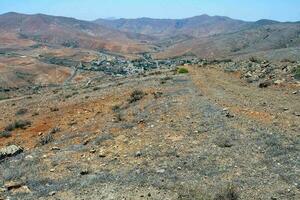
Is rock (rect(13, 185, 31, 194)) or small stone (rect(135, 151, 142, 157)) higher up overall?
small stone (rect(135, 151, 142, 157))

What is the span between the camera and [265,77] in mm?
32438

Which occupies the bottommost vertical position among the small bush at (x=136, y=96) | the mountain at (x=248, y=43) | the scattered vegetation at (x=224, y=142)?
the mountain at (x=248, y=43)

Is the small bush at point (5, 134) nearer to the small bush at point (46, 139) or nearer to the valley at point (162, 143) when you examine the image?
the valley at point (162, 143)

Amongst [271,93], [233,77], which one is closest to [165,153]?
[271,93]

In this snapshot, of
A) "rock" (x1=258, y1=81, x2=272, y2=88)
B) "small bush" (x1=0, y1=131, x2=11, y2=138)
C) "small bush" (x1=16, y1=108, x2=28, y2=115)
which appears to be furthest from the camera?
"small bush" (x1=16, y1=108, x2=28, y2=115)

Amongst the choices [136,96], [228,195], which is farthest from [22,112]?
[228,195]

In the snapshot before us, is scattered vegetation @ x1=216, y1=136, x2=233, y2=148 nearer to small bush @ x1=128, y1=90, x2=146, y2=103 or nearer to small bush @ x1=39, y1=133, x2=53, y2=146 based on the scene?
small bush @ x1=39, y1=133, x2=53, y2=146

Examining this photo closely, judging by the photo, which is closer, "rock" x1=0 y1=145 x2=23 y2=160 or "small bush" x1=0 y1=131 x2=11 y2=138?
"rock" x1=0 y1=145 x2=23 y2=160

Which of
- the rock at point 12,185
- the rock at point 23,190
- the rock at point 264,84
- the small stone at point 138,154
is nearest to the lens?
the rock at point 23,190

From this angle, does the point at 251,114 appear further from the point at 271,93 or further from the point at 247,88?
the point at 247,88

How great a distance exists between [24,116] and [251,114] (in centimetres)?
1461

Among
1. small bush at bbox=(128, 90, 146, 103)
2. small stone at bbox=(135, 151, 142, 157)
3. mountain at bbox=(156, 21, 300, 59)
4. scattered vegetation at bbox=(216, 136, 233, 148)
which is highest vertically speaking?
scattered vegetation at bbox=(216, 136, 233, 148)

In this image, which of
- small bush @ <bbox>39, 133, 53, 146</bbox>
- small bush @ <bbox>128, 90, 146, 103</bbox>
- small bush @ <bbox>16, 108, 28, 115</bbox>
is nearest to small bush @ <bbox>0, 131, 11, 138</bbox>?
small bush @ <bbox>39, 133, 53, 146</bbox>

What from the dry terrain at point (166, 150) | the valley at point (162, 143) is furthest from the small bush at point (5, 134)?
the dry terrain at point (166, 150)
